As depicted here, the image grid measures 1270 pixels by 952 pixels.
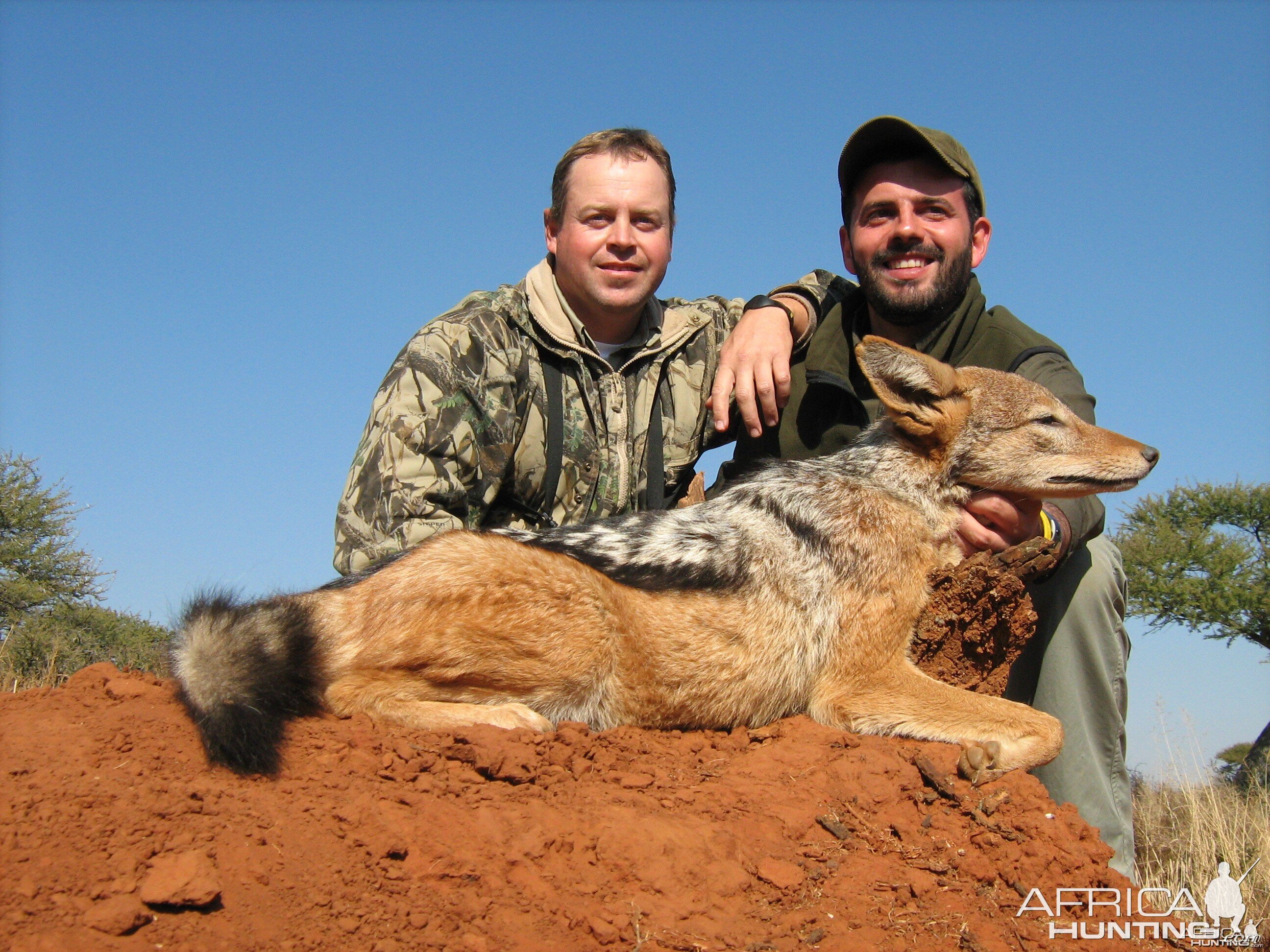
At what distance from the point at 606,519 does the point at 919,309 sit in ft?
8.53

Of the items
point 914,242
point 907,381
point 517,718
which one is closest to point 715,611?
point 517,718

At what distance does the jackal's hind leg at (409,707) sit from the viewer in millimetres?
4316

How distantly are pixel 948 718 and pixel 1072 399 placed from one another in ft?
7.46

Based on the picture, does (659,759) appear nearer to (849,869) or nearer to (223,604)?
(849,869)

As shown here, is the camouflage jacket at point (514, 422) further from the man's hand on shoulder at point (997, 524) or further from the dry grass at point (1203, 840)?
the dry grass at point (1203, 840)

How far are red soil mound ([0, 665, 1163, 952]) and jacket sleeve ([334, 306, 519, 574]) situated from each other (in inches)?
64.3

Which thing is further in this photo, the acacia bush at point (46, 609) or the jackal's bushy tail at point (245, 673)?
the acacia bush at point (46, 609)

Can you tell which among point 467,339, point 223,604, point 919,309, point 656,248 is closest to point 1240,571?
point 919,309

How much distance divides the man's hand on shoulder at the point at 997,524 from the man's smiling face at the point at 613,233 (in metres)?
2.58

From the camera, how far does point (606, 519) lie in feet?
18.0

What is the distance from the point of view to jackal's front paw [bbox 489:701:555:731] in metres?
4.35

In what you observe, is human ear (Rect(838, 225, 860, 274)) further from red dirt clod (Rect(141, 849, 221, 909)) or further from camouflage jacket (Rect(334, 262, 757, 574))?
red dirt clod (Rect(141, 849, 221, 909))

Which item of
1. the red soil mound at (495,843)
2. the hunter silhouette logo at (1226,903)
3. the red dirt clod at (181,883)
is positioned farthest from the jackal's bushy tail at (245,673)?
the hunter silhouette logo at (1226,903)

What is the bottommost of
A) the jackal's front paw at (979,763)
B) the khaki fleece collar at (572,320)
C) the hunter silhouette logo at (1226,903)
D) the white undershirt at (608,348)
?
the hunter silhouette logo at (1226,903)
